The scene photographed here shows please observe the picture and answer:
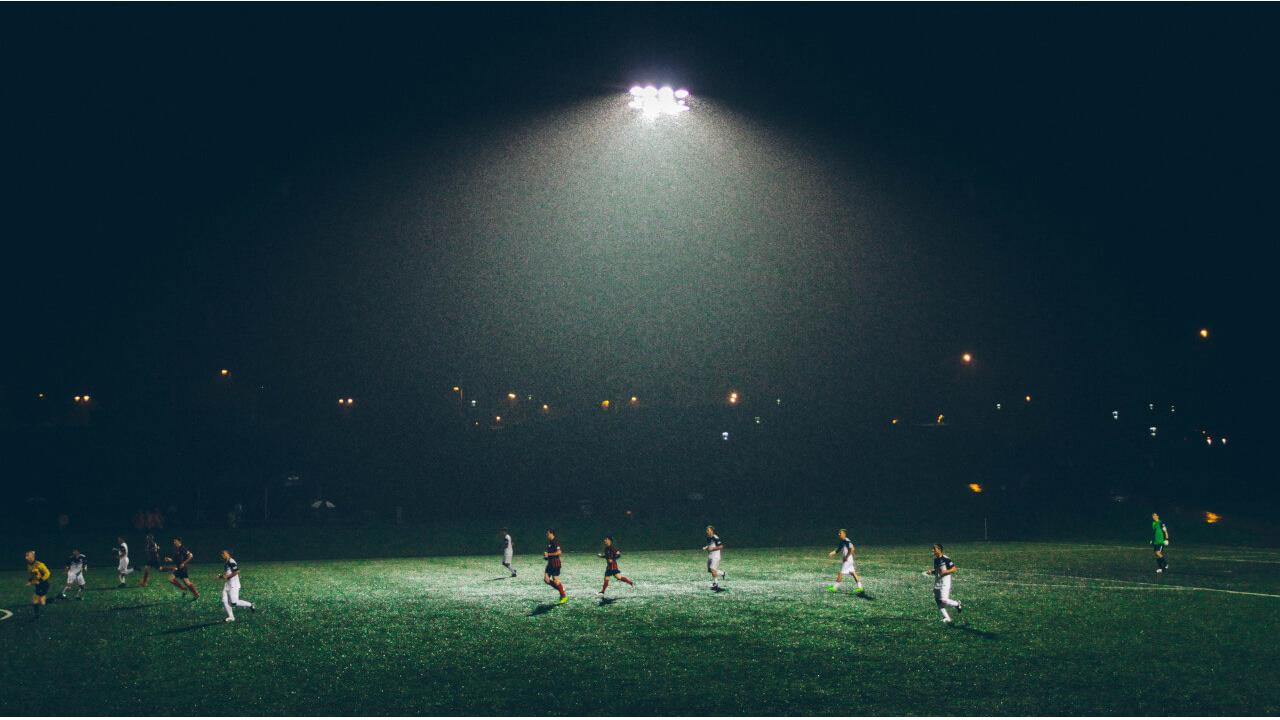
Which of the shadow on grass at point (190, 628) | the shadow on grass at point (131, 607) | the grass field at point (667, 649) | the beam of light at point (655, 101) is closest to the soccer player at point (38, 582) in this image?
the grass field at point (667, 649)

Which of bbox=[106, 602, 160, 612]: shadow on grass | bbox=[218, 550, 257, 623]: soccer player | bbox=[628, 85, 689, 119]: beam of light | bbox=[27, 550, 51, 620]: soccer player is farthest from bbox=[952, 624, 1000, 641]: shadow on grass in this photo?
bbox=[27, 550, 51, 620]: soccer player

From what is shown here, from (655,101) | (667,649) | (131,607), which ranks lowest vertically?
(131,607)

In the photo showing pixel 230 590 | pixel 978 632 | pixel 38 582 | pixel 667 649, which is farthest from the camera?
pixel 38 582

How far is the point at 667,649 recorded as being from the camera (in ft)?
63.5

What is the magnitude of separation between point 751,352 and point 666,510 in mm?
17207

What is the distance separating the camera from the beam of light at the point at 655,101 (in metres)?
32.8

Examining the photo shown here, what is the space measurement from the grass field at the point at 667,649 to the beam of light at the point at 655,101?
55.8ft

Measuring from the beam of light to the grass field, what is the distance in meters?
17.0

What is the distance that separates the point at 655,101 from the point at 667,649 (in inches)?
822

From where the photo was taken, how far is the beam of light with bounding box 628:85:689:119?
3284 centimetres

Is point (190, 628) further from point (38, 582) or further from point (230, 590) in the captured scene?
point (38, 582)

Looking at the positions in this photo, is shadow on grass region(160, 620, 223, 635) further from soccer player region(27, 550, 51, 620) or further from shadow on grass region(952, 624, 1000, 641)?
shadow on grass region(952, 624, 1000, 641)

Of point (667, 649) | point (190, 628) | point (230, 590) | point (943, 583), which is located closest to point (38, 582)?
point (190, 628)

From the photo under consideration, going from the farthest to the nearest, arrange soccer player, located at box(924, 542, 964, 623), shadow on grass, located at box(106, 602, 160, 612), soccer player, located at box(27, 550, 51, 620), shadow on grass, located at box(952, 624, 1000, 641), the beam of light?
the beam of light < shadow on grass, located at box(106, 602, 160, 612) < soccer player, located at box(27, 550, 51, 620) < soccer player, located at box(924, 542, 964, 623) < shadow on grass, located at box(952, 624, 1000, 641)
